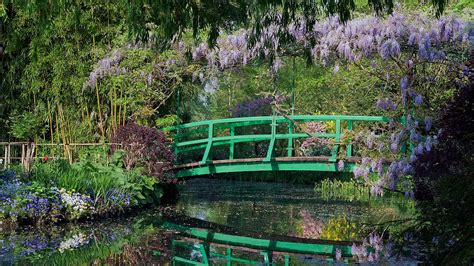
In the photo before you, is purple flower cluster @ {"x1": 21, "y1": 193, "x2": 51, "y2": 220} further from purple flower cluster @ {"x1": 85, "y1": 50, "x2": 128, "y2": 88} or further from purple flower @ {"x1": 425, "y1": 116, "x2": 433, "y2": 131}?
purple flower @ {"x1": 425, "y1": 116, "x2": 433, "y2": 131}

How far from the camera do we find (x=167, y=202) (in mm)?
11180

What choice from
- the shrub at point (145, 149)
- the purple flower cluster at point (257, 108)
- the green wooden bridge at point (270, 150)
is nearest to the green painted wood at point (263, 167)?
the green wooden bridge at point (270, 150)

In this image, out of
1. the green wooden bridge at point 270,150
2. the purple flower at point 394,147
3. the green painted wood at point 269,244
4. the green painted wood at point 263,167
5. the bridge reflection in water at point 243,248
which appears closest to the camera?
the bridge reflection in water at point 243,248

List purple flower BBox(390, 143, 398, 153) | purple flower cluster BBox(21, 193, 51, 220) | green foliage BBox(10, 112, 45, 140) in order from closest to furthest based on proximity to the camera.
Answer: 1. purple flower cluster BBox(21, 193, 51, 220)
2. purple flower BBox(390, 143, 398, 153)
3. green foliage BBox(10, 112, 45, 140)

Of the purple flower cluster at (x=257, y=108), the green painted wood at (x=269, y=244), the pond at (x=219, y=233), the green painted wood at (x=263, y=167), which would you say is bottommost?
the green painted wood at (x=269, y=244)

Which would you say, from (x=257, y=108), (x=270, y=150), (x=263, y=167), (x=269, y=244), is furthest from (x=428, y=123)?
(x=257, y=108)

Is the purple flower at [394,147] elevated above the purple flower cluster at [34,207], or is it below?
above

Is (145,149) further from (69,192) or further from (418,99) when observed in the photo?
(418,99)

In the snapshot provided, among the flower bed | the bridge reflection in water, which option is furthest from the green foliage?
the bridge reflection in water

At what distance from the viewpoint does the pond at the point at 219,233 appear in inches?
265

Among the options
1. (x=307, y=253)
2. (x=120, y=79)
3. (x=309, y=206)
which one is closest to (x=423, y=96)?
(x=309, y=206)

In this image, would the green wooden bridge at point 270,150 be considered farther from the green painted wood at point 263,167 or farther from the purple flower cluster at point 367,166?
the purple flower cluster at point 367,166

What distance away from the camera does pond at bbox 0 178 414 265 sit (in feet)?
22.1

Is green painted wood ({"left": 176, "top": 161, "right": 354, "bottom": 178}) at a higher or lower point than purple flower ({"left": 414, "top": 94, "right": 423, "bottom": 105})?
lower
